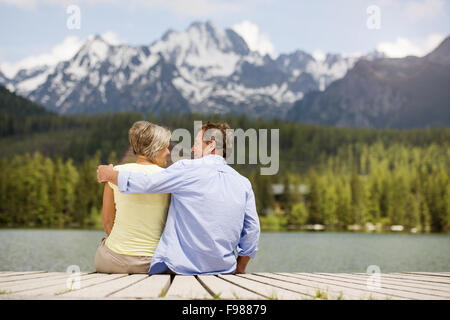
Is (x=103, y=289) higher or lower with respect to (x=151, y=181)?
lower

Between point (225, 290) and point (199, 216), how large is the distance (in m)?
1.49

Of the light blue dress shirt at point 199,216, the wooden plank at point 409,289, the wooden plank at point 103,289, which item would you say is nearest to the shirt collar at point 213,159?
the light blue dress shirt at point 199,216

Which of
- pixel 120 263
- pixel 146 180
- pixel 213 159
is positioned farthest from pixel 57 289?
pixel 213 159

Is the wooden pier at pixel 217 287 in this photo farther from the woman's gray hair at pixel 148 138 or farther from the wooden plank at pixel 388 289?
the woman's gray hair at pixel 148 138

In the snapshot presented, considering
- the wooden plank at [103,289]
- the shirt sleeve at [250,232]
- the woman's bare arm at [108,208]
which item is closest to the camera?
the wooden plank at [103,289]

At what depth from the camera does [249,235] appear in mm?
5660

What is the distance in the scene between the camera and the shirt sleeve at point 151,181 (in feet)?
15.9

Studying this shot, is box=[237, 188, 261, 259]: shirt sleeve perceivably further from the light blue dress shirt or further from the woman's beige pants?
the woman's beige pants

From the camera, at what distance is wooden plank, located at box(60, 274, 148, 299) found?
3402mm

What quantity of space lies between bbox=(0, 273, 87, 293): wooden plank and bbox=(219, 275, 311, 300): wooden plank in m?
1.45

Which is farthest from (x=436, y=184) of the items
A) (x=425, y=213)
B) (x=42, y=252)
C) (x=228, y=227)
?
(x=228, y=227)

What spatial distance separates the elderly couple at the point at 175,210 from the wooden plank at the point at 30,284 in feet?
3.34

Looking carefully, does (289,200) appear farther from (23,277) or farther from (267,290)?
(267,290)
